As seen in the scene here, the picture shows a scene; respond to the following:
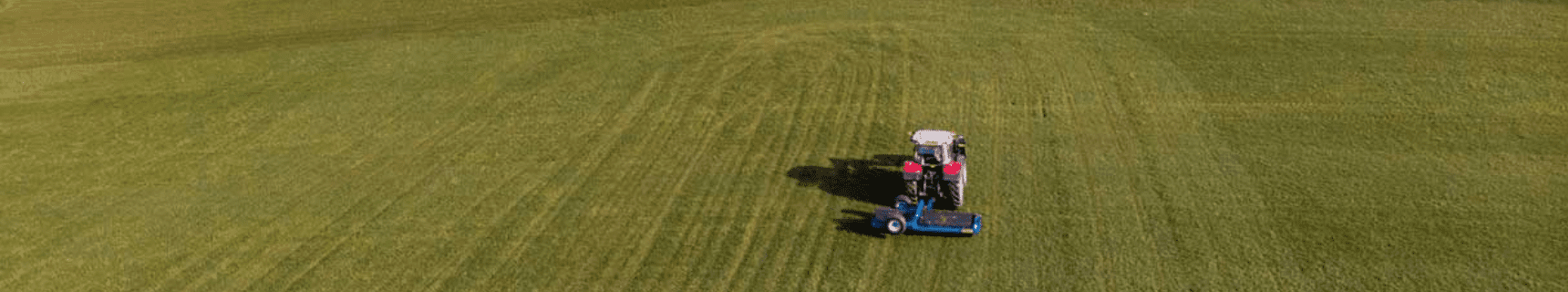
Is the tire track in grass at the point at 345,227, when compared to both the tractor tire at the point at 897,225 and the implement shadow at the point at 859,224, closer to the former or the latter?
the implement shadow at the point at 859,224

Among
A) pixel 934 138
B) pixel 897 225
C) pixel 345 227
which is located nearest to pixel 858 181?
pixel 934 138

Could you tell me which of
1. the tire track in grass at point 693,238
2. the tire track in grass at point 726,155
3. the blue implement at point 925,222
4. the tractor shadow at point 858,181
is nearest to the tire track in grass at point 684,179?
the tire track in grass at point 726,155

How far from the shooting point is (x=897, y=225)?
18.8 meters

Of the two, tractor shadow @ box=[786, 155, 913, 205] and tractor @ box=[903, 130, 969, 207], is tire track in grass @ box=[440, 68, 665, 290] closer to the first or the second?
tractor shadow @ box=[786, 155, 913, 205]

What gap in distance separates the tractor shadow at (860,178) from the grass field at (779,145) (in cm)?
8

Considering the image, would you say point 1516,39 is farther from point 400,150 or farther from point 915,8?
point 400,150

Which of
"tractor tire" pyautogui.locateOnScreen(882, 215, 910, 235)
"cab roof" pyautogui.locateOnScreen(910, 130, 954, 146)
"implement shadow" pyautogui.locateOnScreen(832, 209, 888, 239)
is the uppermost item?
"cab roof" pyautogui.locateOnScreen(910, 130, 954, 146)

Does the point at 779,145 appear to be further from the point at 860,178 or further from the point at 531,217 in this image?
the point at 531,217

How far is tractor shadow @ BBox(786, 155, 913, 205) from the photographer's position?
831 inches

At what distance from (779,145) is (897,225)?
243 inches

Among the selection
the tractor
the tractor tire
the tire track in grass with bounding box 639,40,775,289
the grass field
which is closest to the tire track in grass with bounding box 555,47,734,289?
the grass field

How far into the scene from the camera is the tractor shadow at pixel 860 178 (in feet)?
69.3

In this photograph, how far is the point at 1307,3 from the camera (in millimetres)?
32281

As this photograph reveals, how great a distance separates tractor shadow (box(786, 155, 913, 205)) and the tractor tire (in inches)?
72.2
